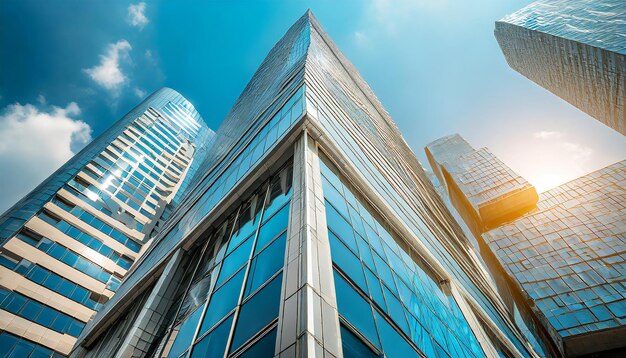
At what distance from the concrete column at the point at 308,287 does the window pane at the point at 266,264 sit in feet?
1.29

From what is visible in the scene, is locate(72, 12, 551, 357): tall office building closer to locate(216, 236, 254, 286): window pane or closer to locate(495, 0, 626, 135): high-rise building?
locate(216, 236, 254, 286): window pane

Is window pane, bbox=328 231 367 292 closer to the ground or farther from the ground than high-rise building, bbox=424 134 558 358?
closer to the ground

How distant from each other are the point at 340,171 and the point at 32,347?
39.6 metres

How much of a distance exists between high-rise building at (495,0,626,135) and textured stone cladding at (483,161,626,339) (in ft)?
49.2

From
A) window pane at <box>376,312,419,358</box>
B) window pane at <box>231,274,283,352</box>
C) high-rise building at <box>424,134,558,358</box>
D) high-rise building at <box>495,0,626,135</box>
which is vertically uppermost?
high-rise building at <box>495,0,626,135</box>

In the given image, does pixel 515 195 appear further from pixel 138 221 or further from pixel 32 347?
pixel 32 347

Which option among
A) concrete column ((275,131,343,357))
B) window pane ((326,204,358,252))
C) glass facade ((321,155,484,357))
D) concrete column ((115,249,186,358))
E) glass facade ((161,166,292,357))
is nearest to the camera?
concrete column ((275,131,343,357))

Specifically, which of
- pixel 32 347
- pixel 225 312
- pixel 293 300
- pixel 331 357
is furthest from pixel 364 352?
pixel 32 347

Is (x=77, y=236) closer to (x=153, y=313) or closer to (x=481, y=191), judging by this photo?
(x=153, y=313)

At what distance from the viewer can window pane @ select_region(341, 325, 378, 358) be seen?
5996 millimetres

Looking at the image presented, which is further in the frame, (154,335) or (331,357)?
(154,335)

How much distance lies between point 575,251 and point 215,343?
59949 millimetres

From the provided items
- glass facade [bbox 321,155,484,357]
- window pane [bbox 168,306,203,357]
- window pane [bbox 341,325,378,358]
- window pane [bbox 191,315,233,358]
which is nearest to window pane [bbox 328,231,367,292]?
glass facade [bbox 321,155,484,357]

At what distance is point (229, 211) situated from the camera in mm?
13719
